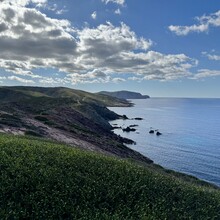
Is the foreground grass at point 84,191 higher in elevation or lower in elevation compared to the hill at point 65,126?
higher

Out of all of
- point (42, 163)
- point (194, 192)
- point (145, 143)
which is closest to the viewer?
point (42, 163)

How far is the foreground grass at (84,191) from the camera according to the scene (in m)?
18.2

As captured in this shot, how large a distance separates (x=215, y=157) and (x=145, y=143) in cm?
3082

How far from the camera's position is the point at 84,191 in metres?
20.4

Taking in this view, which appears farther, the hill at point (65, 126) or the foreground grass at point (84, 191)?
the hill at point (65, 126)

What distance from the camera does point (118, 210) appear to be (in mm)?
18828

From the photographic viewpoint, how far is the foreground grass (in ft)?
59.7

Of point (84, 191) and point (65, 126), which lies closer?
point (84, 191)

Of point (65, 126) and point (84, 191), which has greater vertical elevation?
point (84, 191)

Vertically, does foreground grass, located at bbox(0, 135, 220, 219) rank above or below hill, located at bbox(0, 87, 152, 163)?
above

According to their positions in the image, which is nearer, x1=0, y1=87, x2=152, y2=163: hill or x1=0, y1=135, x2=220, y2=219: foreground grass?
x1=0, y1=135, x2=220, y2=219: foreground grass

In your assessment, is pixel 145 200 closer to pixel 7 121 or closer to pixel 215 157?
pixel 7 121

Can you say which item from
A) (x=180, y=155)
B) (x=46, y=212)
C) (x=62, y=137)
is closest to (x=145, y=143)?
(x=180, y=155)

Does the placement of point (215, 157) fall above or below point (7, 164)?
below
